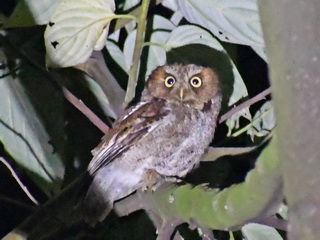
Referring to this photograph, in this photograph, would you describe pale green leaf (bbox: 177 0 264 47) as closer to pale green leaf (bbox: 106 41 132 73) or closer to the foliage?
the foliage

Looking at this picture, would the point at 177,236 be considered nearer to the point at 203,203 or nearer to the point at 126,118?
the point at 126,118

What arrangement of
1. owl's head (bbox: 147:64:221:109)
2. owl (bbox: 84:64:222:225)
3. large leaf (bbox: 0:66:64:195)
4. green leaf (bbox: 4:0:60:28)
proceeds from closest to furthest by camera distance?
1. green leaf (bbox: 4:0:60:28)
2. large leaf (bbox: 0:66:64:195)
3. owl (bbox: 84:64:222:225)
4. owl's head (bbox: 147:64:221:109)

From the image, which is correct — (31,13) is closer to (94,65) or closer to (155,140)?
(94,65)

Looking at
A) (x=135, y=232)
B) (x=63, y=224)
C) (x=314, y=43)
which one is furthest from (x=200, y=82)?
(x=314, y=43)

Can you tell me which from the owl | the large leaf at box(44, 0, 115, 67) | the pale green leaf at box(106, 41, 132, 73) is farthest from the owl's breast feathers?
the large leaf at box(44, 0, 115, 67)

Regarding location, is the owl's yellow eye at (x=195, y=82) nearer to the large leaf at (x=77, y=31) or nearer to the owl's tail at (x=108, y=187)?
the owl's tail at (x=108, y=187)

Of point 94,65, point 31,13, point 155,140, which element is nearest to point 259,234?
point 155,140

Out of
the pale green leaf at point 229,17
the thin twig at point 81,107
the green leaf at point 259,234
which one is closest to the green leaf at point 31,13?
the thin twig at point 81,107
